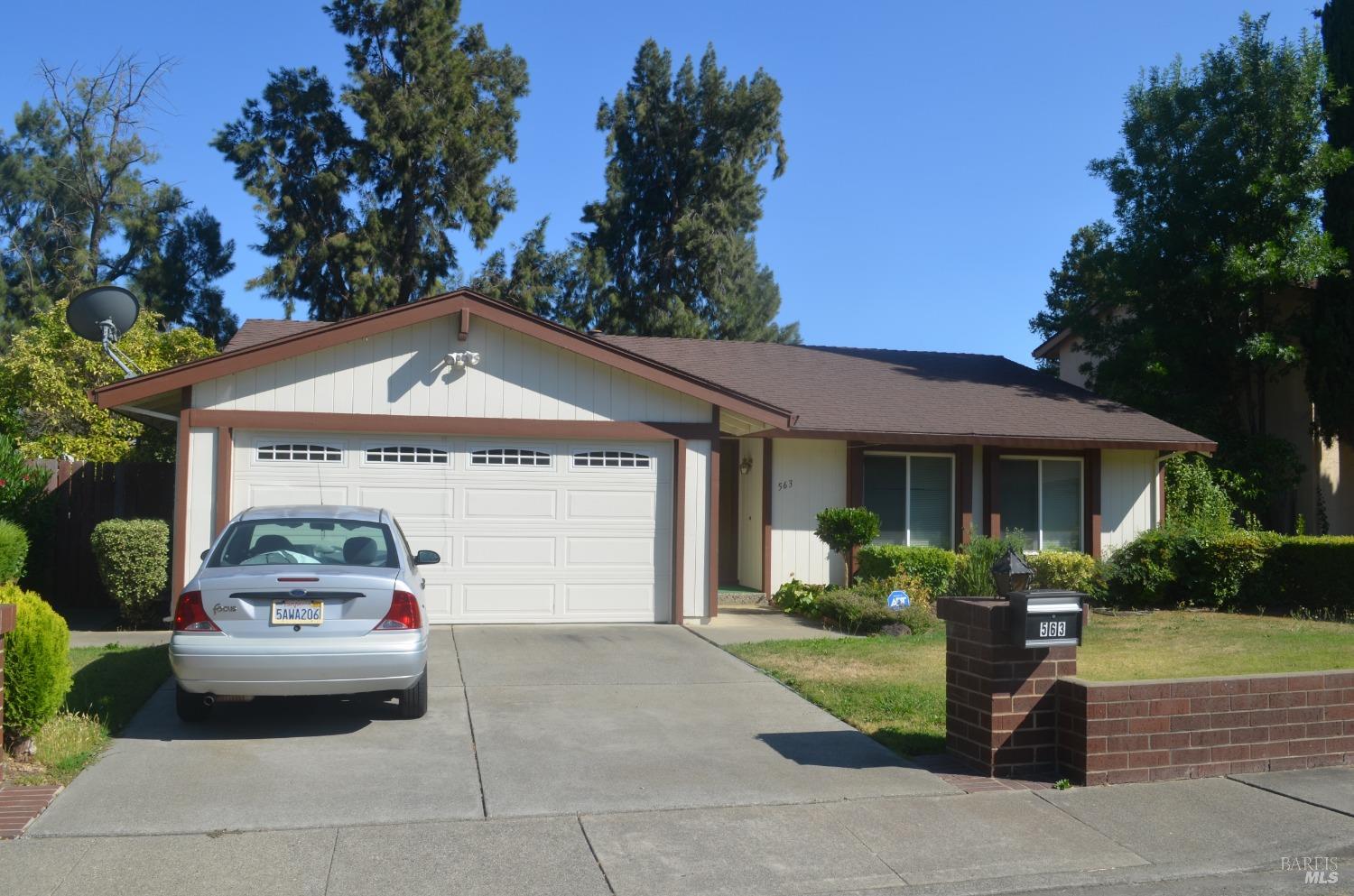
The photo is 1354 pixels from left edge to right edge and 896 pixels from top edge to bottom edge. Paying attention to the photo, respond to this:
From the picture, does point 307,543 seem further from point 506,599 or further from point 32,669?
point 506,599

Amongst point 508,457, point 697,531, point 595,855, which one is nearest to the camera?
point 595,855

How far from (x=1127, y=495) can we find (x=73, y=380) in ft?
64.8

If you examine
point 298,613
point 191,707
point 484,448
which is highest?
point 484,448

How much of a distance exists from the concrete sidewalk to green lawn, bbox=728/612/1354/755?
1538 millimetres

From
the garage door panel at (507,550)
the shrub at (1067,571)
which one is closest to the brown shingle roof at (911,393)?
the shrub at (1067,571)

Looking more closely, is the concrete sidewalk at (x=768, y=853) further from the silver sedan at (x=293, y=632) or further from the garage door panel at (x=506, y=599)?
the garage door panel at (x=506, y=599)

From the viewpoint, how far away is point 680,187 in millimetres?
36938

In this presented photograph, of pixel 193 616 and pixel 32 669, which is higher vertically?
pixel 193 616

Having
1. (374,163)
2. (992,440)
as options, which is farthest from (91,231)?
(992,440)

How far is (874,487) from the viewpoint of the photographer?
1738cm

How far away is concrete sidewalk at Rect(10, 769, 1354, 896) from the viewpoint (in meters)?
5.12

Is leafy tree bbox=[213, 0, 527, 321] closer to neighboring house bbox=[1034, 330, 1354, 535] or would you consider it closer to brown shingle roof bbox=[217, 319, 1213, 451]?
brown shingle roof bbox=[217, 319, 1213, 451]

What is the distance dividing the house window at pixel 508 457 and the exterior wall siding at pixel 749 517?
184 inches

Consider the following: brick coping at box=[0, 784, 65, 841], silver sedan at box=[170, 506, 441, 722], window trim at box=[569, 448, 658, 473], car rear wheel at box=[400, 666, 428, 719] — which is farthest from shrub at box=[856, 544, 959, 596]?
brick coping at box=[0, 784, 65, 841]
